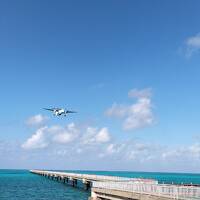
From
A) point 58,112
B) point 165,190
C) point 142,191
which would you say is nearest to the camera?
point 165,190

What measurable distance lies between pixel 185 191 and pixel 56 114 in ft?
91.8

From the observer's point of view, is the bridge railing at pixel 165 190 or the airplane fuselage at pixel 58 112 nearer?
the bridge railing at pixel 165 190

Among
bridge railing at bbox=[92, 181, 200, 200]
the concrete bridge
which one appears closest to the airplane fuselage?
the concrete bridge

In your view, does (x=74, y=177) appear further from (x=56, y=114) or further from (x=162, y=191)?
(x=162, y=191)

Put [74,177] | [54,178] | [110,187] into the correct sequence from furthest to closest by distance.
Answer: [54,178] < [74,177] < [110,187]

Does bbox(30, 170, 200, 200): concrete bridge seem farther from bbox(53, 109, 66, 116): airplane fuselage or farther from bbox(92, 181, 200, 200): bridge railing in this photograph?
bbox(53, 109, 66, 116): airplane fuselage

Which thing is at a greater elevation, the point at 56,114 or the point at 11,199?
the point at 56,114

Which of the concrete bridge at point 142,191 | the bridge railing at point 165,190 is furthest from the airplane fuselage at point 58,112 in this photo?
the bridge railing at point 165,190

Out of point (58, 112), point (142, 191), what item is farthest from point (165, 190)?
point (58, 112)

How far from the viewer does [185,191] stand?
114 ft

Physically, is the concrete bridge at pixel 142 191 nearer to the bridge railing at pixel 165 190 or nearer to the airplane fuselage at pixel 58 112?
the bridge railing at pixel 165 190

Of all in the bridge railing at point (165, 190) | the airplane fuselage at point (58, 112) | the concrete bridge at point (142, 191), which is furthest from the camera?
the airplane fuselage at point (58, 112)

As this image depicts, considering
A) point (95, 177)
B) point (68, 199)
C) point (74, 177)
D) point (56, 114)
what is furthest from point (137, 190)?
point (74, 177)

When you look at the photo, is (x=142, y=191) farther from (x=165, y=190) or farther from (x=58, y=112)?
(x=58, y=112)
